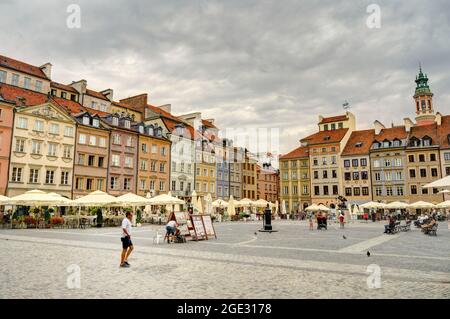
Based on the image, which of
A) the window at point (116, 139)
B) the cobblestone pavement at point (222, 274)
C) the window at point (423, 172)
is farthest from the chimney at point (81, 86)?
the window at point (423, 172)

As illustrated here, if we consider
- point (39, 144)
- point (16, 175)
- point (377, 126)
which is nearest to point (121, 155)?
point (39, 144)

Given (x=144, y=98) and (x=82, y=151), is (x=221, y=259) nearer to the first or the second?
(x=82, y=151)

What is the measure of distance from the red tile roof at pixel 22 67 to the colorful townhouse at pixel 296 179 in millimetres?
47813

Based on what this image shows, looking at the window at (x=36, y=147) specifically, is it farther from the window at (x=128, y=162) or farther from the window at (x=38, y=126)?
the window at (x=128, y=162)

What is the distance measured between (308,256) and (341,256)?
1265 millimetres

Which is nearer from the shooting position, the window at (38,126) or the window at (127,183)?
the window at (38,126)

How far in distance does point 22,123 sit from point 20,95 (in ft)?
13.6

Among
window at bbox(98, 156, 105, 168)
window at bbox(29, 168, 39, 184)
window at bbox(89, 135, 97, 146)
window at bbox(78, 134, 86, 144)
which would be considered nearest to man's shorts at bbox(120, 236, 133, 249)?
window at bbox(29, 168, 39, 184)

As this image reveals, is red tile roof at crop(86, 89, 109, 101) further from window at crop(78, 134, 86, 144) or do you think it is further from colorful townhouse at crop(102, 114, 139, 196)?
window at crop(78, 134, 86, 144)

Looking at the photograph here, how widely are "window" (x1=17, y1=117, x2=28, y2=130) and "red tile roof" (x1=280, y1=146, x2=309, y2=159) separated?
5064 cm

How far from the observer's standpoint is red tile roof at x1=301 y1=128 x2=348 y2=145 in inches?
2773

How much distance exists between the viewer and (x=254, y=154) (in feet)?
283

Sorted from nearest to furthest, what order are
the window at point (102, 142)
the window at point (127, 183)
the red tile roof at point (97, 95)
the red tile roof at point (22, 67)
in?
1. the red tile roof at point (22, 67)
2. the window at point (102, 142)
3. the window at point (127, 183)
4. the red tile roof at point (97, 95)

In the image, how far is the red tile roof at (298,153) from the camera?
75.0 meters
